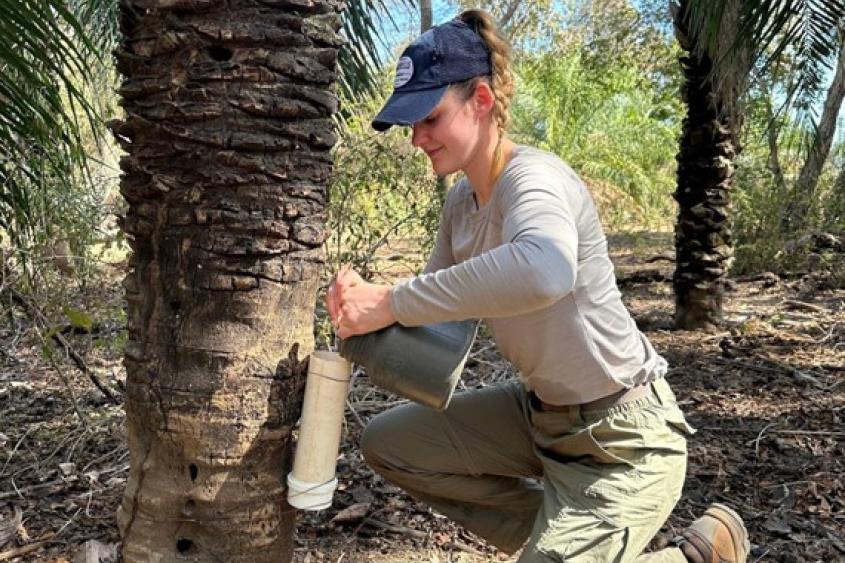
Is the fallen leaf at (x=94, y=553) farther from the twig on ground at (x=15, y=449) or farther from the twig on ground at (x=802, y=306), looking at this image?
the twig on ground at (x=802, y=306)

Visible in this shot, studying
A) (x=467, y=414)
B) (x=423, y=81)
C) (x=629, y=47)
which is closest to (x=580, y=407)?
(x=467, y=414)

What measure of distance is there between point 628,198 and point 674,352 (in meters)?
10.1

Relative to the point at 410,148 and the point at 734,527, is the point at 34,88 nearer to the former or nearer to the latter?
the point at 734,527

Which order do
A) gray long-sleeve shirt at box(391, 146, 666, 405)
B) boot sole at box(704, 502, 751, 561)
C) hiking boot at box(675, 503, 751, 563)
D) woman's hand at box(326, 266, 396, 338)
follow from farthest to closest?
boot sole at box(704, 502, 751, 561)
hiking boot at box(675, 503, 751, 563)
woman's hand at box(326, 266, 396, 338)
gray long-sleeve shirt at box(391, 146, 666, 405)

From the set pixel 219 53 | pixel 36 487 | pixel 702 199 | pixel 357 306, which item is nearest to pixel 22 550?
pixel 36 487

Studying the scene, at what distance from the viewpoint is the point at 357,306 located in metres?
2.27

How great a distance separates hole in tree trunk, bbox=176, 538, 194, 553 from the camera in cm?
227

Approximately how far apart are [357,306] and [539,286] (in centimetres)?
48

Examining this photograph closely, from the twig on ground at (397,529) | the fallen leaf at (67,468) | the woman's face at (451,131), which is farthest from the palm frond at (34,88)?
the twig on ground at (397,529)

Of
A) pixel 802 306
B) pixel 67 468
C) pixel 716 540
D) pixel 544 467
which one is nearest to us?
pixel 544 467

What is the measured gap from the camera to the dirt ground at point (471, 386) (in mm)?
3375

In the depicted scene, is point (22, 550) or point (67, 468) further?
point (67, 468)

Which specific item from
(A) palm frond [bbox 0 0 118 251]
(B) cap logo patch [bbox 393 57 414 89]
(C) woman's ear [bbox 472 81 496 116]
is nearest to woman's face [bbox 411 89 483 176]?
(C) woman's ear [bbox 472 81 496 116]

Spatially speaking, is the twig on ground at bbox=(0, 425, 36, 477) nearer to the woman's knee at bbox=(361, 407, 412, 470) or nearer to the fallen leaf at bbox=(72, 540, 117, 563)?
the fallen leaf at bbox=(72, 540, 117, 563)
